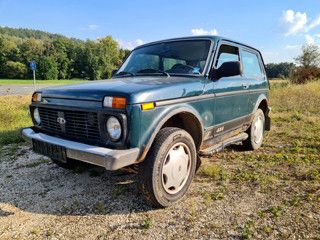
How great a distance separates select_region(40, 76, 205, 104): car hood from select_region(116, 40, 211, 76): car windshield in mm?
356

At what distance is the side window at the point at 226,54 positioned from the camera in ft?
15.0

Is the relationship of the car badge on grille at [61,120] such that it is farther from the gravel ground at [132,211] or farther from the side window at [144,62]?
the side window at [144,62]

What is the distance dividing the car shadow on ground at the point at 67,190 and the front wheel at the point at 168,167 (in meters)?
0.20

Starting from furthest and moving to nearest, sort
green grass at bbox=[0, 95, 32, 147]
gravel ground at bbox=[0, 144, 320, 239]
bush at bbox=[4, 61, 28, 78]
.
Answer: bush at bbox=[4, 61, 28, 78] < green grass at bbox=[0, 95, 32, 147] < gravel ground at bbox=[0, 144, 320, 239]

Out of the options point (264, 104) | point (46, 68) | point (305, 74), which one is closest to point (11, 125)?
point (264, 104)

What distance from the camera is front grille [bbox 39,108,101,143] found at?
3.26 metres

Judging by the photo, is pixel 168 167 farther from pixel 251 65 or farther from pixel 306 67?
pixel 306 67

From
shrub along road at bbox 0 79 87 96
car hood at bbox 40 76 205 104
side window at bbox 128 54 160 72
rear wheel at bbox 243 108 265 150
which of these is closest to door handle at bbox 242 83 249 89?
rear wheel at bbox 243 108 265 150

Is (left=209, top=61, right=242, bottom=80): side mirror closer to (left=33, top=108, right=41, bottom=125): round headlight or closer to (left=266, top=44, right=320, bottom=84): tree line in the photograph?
(left=33, top=108, right=41, bottom=125): round headlight

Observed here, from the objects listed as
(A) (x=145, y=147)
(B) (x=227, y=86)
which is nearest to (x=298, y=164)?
(B) (x=227, y=86)

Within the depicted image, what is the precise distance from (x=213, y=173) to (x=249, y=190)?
699 mm

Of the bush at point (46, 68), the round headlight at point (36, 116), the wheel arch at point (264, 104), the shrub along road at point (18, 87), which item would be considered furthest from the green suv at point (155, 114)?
the bush at point (46, 68)

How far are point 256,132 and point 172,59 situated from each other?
2.64 meters

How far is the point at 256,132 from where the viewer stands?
6.12 metres
